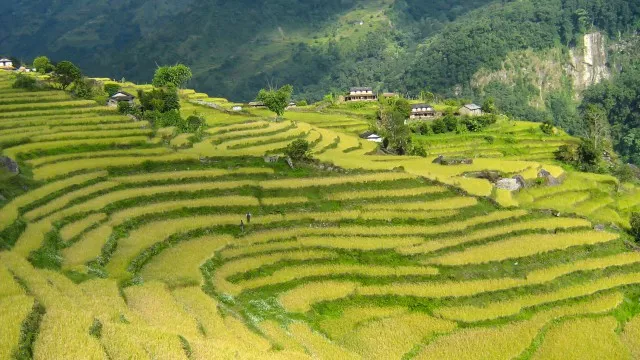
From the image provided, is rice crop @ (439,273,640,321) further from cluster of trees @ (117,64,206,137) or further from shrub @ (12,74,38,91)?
shrub @ (12,74,38,91)

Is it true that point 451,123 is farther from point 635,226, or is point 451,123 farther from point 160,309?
point 160,309

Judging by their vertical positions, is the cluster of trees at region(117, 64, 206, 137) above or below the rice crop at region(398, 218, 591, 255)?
above

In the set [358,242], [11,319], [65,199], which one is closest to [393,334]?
[358,242]

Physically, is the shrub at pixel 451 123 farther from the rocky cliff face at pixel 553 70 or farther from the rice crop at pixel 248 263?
the rocky cliff face at pixel 553 70

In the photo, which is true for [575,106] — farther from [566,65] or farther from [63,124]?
[63,124]

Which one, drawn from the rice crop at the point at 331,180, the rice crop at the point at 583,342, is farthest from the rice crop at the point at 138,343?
the rice crop at the point at 331,180

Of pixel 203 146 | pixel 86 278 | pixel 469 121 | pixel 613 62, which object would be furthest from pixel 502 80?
pixel 86 278

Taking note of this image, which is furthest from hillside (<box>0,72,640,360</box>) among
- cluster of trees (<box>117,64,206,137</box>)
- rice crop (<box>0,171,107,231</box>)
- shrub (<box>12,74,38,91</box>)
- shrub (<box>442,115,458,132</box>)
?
shrub (<box>442,115,458,132</box>)
